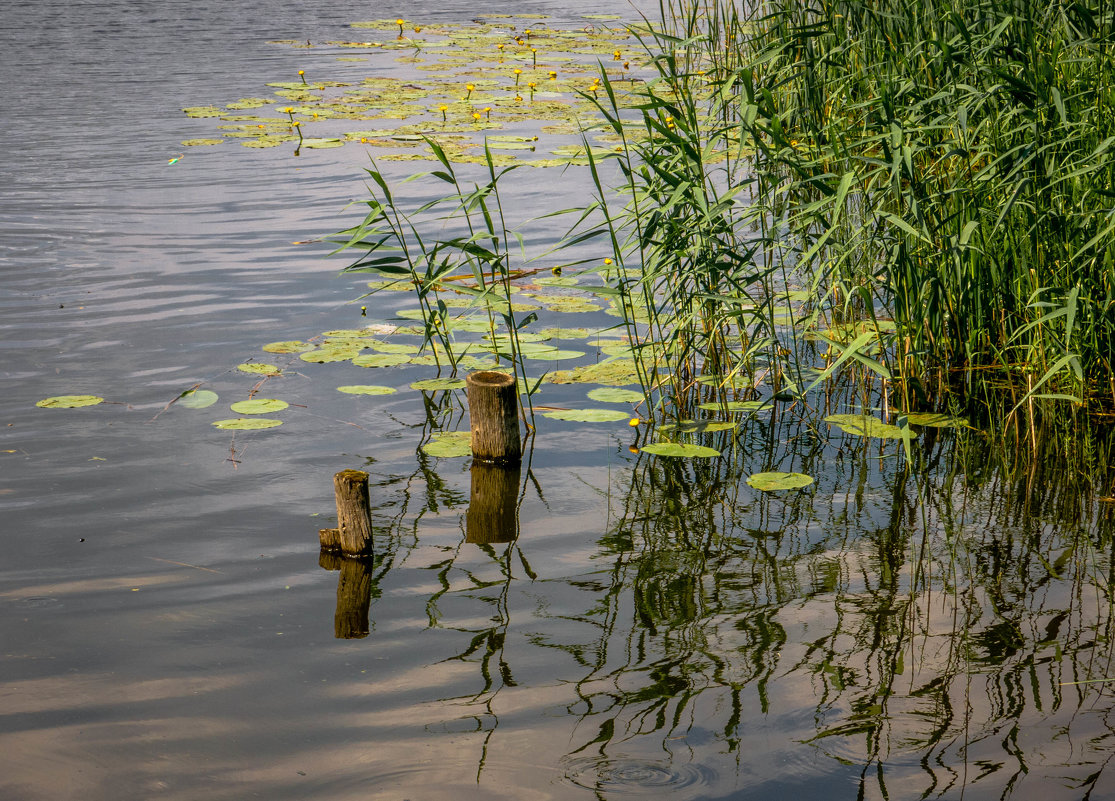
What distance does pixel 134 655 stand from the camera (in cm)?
287

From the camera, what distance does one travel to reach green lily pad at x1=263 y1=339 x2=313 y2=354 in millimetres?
5000

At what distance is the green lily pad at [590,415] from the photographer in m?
4.30

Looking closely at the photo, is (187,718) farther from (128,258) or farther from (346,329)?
(128,258)

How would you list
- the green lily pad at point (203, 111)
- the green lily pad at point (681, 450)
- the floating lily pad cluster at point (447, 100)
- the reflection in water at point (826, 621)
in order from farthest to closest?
1. the green lily pad at point (203, 111)
2. the floating lily pad cluster at point (447, 100)
3. the green lily pad at point (681, 450)
4. the reflection in water at point (826, 621)

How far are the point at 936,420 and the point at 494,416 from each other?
1.66 meters

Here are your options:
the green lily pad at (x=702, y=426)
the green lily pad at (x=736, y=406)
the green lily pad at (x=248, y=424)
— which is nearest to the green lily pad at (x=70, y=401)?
the green lily pad at (x=248, y=424)

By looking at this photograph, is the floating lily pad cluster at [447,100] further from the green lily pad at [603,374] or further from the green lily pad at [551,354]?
the green lily pad at [603,374]

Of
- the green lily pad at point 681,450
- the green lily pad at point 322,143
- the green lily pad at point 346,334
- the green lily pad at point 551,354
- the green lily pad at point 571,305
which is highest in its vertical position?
the green lily pad at point 322,143

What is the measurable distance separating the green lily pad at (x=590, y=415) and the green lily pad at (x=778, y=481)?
27.8 inches

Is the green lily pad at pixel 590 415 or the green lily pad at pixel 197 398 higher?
the green lily pad at pixel 197 398

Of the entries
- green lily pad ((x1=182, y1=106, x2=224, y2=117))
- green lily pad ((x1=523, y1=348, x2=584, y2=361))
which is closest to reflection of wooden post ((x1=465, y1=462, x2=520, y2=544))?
green lily pad ((x1=523, y1=348, x2=584, y2=361))

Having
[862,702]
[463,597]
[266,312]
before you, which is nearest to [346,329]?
[266,312]

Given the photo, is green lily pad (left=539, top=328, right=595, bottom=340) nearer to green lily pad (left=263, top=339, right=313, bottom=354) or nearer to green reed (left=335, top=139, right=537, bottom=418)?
green reed (left=335, top=139, right=537, bottom=418)

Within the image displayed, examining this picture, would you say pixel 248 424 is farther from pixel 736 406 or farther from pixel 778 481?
pixel 778 481
